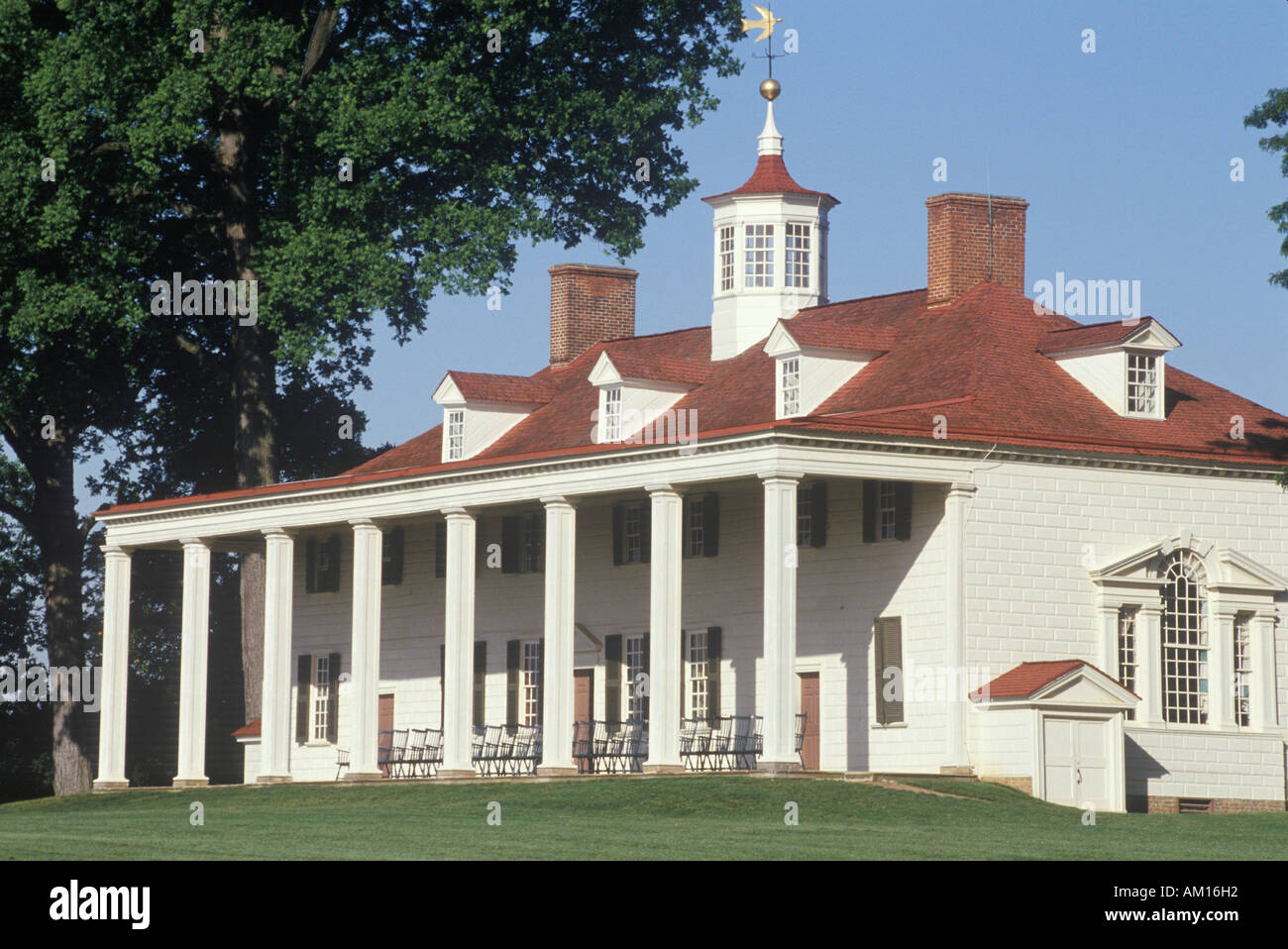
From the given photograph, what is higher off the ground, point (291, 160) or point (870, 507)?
point (291, 160)

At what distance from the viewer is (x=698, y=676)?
149ft

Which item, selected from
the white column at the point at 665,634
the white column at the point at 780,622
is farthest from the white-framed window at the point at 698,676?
the white column at the point at 780,622

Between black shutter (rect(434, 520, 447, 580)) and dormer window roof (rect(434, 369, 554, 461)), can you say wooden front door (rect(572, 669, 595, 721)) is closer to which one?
black shutter (rect(434, 520, 447, 580))

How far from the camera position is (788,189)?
50531mm

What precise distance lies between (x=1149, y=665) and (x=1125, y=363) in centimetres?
575

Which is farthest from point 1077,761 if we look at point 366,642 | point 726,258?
point 726,258

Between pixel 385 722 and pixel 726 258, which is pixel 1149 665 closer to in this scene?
pixel 726 258

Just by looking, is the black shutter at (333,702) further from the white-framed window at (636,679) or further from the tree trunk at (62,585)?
the white-framed window at (636,679)

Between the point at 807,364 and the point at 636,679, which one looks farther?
the point at 636,679

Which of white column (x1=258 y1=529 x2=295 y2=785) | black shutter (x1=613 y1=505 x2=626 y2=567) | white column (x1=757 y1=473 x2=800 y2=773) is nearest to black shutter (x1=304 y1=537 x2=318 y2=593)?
white column (x1=258 y1=529 x2=295 y2=785)

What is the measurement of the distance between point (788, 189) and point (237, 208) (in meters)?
11.7
